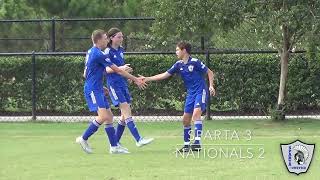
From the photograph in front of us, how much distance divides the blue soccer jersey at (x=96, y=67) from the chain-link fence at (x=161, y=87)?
6.82 m

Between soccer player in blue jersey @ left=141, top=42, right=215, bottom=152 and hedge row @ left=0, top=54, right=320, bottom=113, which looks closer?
soccer player in blue jersey @ left=141, top=42, right=215, bottom=152

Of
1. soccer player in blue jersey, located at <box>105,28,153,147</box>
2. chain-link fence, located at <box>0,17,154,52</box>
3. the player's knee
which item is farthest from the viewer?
chain-link fence, located at <box>0,17,154,52</box>

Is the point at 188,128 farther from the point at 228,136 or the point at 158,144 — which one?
the point at 228,136

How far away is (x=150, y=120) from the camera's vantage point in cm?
1964

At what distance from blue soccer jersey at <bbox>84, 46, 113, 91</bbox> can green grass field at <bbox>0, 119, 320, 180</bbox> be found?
1.09 meters

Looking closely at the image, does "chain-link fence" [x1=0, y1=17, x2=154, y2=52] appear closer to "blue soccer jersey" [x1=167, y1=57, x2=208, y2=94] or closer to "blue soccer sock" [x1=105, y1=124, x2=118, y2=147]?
"blue soccer jersey" [x1=167, y1=57, x2=208, y2=94]

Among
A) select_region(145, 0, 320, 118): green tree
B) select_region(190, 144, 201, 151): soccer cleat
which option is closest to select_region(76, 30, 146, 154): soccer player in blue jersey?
select_region(190, 144, 201, 151): soccer cleat

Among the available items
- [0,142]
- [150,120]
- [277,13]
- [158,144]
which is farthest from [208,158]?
[150,120]

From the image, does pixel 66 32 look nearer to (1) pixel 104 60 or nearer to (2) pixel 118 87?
(2) pixel 118 87

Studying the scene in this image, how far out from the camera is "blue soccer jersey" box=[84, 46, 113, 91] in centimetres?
1245

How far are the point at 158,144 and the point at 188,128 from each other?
1305 mm

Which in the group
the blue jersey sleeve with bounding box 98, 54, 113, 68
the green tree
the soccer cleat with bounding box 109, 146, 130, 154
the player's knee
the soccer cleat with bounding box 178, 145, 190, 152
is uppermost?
the green tree

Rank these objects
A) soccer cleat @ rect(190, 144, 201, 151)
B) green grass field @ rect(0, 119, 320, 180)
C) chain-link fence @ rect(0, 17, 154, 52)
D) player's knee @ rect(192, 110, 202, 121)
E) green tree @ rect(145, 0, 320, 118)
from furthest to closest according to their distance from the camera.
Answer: chain-link fence @ rect(0, 17, 154, 52), green tree @ rect(145, 0, 320, 118), player's knee @ rect(192, 110, 202, 121), soccer cleat @ rect(190, 144, 201, 151), green grass field @ rect(0, 119, 320, 180)

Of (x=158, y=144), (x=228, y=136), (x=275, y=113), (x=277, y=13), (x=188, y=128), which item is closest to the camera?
(x=188, y=128)
